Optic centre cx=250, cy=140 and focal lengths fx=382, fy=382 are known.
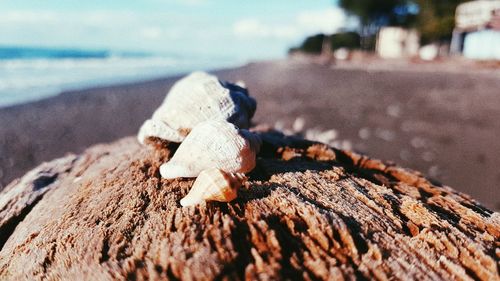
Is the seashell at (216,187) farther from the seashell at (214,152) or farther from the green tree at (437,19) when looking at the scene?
the green tree at (437,19)

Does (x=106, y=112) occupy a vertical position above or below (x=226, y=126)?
below

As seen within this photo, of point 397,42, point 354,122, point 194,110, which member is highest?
point 194,110

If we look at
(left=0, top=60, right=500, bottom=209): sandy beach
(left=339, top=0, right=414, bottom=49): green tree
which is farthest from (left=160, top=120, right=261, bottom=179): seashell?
(left=339, top=0, right=414, bottom=49): green tree

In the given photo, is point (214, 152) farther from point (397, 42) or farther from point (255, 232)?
point (397, 42)

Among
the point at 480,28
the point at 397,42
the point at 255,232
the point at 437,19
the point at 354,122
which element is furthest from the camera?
the point at 397,42

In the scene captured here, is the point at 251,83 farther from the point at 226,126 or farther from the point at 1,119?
the point at 226,126

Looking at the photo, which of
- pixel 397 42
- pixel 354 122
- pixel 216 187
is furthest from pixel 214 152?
pixel 397 42

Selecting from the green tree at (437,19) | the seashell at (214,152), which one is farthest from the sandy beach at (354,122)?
the green tree at (437,19)

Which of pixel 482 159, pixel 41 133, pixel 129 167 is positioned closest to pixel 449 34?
pixel 482 159
